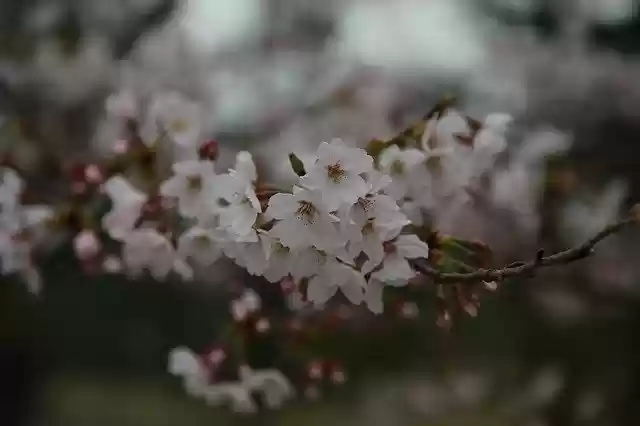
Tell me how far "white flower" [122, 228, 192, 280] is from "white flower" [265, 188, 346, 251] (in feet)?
0.45

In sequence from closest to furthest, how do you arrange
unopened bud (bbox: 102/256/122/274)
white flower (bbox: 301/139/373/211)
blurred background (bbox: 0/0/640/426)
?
white flower (bbox: 301/139/373/211) < unopened bud (bbox: 102/256/122/274) < blurred background (bbox: 0/0/640/426)

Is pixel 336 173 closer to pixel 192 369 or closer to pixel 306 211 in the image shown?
pixel 306 211

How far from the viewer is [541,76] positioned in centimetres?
75

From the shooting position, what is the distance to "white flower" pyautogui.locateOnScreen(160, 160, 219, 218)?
1.38 feet

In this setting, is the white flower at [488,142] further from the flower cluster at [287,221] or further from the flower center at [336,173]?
the flower center at [336,173]

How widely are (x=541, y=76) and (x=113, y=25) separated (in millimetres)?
479

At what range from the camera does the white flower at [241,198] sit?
34cm

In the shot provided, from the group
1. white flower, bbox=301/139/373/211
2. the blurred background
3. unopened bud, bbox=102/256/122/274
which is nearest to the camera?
white flower, bbox=301/139/373/211

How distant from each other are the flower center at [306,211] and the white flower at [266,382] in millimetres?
220

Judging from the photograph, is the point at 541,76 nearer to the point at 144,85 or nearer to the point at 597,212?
the point at 597,212

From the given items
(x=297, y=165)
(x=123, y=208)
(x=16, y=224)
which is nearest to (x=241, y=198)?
(x=297, y=165)

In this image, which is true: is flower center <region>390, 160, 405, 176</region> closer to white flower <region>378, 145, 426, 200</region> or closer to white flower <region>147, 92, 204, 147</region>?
white flower <region>378, 145, 426, 200</region>

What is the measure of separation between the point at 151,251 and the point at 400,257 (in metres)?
0.18

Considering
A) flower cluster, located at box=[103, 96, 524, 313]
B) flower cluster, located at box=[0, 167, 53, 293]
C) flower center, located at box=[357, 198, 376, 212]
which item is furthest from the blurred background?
flower center, located at box=[357, 198, 376, 212]
